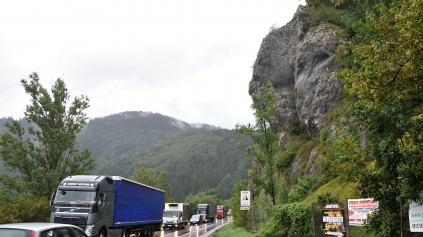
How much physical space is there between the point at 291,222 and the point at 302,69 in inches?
987

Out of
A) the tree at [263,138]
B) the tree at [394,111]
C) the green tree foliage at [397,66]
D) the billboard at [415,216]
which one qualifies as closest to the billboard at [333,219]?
the tree at [394,111]

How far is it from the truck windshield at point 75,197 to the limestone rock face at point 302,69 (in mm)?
23989

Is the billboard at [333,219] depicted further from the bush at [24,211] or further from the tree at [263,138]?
the bush at [24,211]

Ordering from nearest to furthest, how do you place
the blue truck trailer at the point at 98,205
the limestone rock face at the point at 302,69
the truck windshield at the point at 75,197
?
the blue truck trailer at the point at 98,205
the truck windshield at the point at 75,197
the limestone rock face at the point at 302,69

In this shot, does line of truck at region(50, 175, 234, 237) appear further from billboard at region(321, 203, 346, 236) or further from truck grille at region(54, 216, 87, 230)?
billboard at region(321, 203, 346, 236)

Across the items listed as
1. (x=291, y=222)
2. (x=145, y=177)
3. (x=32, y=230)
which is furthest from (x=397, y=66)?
(x=145, y=177)

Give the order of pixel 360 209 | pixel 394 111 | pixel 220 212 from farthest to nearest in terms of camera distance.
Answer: pixel 220 212 → pixel 360 209 → pixel 394 111

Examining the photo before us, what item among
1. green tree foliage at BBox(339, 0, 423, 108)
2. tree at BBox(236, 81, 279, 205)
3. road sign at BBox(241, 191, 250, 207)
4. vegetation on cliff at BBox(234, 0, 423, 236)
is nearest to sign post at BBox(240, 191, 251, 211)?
road sign at BBox(241, 191, 250, 207)

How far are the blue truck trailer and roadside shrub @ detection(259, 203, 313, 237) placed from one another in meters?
7.71

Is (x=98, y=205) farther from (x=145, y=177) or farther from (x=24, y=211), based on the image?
(x=145, y=177)

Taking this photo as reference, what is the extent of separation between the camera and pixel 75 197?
14.0 metres

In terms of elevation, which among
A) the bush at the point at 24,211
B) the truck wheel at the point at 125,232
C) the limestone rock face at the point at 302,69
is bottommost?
the truck wheel at the point at 125,232

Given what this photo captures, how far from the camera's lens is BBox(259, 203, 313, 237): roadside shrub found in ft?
44.2

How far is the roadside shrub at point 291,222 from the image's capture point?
13461 millimetres
